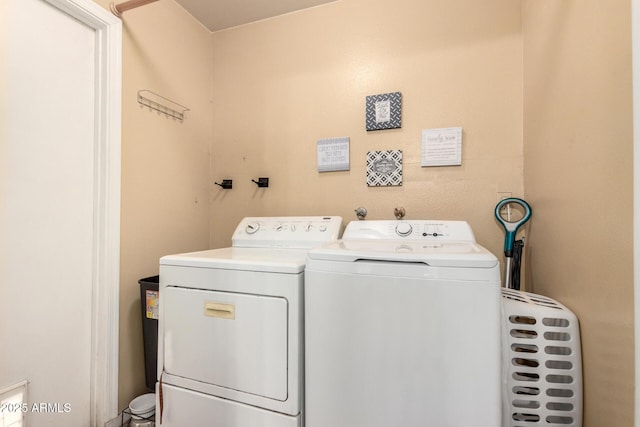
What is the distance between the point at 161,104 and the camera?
182cm

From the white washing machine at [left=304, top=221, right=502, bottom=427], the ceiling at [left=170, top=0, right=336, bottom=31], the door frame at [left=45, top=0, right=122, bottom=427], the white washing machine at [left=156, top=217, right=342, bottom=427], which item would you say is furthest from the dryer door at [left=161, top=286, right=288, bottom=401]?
the ceiling at [left=170, top=0, right=336, bottom=31]

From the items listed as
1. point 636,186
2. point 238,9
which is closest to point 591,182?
point 636,186

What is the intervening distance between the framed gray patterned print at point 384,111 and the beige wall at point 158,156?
130cm

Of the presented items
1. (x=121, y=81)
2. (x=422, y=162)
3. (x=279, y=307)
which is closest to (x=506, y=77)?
(x=422, y=162)

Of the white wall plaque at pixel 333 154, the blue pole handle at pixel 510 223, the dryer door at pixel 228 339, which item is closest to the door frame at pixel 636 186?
the blue pole handle at pixel 510 223

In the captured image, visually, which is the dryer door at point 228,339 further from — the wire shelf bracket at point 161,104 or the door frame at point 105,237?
the wire shelf bracket at point 161,104

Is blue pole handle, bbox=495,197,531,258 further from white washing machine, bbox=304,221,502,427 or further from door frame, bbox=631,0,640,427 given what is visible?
door frame, bbox=631,0,640,427

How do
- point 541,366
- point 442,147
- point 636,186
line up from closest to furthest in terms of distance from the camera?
point 636,186, point 541,366, point 442,147

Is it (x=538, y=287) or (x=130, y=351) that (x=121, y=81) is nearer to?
(x=130, y=351)

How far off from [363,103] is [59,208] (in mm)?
1780

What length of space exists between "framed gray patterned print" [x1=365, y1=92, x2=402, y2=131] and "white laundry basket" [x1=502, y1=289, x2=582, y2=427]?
1185 millimetres

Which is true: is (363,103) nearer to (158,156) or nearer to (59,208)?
(158,156)

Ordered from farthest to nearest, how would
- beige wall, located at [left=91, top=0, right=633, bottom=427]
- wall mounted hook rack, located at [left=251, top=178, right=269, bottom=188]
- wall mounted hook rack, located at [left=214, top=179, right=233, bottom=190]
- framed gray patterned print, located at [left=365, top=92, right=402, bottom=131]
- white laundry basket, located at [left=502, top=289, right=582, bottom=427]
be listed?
wall mounted hook rack, located at [left=214, top=179, right=233, bottom=190]
wall mounted hook rack, located at [left=251, top=178, right=269, bottom=188]
framed gray patterned print, located at [left=365, top=92, right=402, bottom=131]
white laundry basket, located at [left=502, top=289, right=582, bottom=427]
beige wall, located at [left=91, top=0, right=633, bottom=427]

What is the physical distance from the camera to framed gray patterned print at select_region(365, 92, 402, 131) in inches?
70.2
